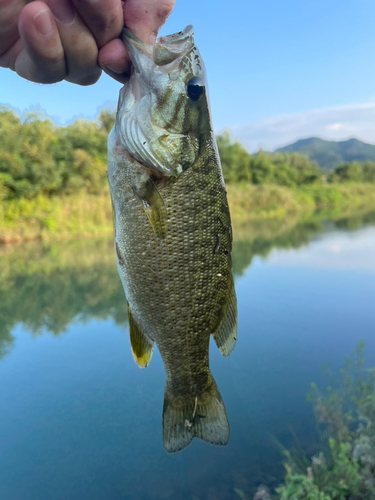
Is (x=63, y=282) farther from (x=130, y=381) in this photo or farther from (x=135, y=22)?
(x=135, y=22)

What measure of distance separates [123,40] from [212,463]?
161 inches

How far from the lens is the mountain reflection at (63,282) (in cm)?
770

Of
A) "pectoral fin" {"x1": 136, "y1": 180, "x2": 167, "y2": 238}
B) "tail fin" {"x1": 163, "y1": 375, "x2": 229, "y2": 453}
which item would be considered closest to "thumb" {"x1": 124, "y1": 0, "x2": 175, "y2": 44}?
"pectoral fin" {"x1": 136, "y1": 180, "x2": 167, "y2": 238}

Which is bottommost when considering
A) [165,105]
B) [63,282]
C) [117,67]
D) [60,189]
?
[63,282]

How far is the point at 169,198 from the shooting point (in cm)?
121

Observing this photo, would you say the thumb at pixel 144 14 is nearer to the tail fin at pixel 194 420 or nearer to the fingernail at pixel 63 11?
the fingernail at pixel 63 11

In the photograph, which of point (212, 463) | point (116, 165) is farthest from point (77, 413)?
point (116, 165)

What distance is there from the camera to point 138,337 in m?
1.32

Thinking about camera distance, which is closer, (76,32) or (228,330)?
(76,32)

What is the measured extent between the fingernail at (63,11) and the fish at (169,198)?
0.54 feet

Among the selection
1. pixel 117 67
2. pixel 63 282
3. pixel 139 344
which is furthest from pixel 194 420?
pixel 63 282

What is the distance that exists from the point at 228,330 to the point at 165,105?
0.84 meters

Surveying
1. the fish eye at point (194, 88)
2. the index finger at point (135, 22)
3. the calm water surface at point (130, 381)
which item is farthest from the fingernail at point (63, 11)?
the calm water surface at point (130, 381)

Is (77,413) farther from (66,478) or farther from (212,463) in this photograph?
(212,463)
